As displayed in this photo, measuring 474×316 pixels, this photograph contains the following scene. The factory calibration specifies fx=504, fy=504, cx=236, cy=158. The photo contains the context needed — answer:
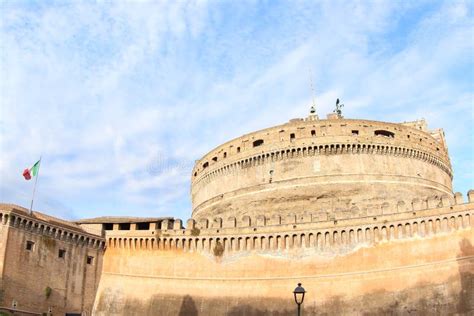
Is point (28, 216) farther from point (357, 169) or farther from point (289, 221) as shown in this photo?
point (357, 169)

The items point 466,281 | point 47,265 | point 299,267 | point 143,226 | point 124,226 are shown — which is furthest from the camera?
point 124,226

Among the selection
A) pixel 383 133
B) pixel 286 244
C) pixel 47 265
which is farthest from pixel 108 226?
pixel 383 133

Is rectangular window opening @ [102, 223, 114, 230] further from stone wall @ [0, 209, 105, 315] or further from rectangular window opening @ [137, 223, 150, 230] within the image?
rectangular window opening @ [137, 223, 150, 230]

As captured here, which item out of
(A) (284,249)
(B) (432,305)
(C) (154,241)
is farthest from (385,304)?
(C) (154,241)

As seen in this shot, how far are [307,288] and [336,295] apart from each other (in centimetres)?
156

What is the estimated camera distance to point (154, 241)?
1177 inches

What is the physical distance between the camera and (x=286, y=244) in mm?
27156

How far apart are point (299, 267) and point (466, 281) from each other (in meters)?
8.04

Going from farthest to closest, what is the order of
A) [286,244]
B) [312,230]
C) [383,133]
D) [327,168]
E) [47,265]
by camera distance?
[383,133] < [327,168] < [47,265] < [286,244] < [312,230]

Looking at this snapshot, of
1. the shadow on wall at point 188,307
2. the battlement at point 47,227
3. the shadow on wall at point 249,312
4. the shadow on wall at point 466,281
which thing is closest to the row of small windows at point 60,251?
the battlement at point 47,227

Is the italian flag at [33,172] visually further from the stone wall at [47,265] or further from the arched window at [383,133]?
the arched window at [383,133]

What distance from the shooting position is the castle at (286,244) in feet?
78.6

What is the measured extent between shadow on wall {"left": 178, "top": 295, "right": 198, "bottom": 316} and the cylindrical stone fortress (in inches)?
327

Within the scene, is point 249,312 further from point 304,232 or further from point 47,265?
point 47,265
